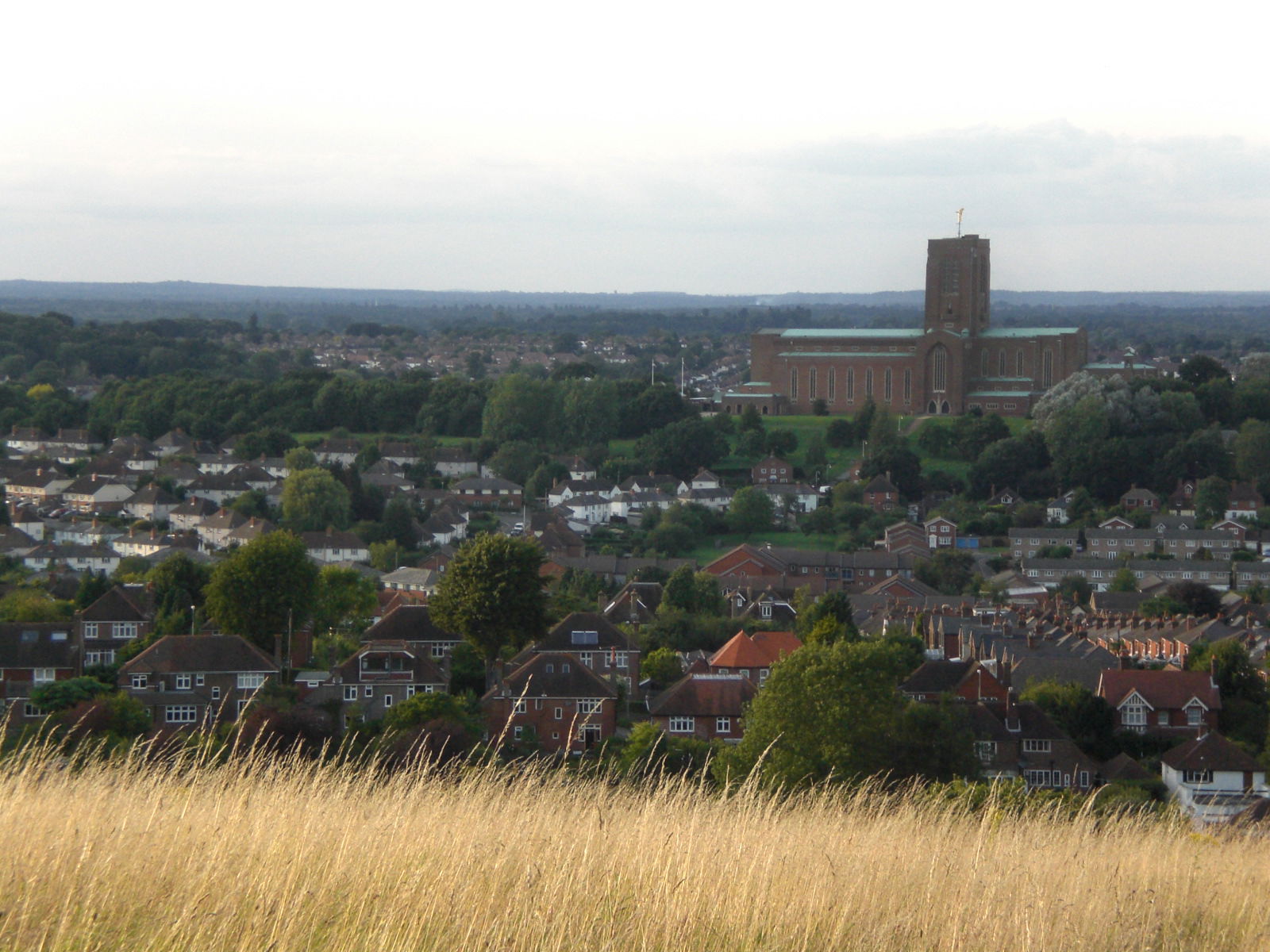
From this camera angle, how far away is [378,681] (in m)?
17.4

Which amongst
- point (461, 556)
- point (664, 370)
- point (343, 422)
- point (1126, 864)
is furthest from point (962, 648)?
point (664, 370)

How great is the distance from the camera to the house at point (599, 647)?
62.7 feet

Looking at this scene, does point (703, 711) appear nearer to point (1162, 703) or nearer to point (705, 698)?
point (705, 698)

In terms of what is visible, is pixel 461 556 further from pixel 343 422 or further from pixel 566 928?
pixel 343 422

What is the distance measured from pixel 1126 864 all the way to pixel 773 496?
36727 millimetres

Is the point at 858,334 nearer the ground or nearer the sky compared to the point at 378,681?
nearer the sky

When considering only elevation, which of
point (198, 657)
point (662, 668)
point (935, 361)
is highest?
point (935, 361)

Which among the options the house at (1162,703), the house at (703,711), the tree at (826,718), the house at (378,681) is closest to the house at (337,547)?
the house at (378,681)

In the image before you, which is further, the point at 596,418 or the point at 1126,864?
the point at 596,418

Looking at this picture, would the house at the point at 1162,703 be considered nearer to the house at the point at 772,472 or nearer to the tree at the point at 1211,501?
the tree at the point at 1211,501

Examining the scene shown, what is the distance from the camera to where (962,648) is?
22.3 meters

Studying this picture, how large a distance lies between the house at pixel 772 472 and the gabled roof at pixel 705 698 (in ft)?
90.8

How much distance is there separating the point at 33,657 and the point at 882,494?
2665 centimetres

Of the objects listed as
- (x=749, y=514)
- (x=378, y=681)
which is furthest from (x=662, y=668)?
(x=749, y=514)
